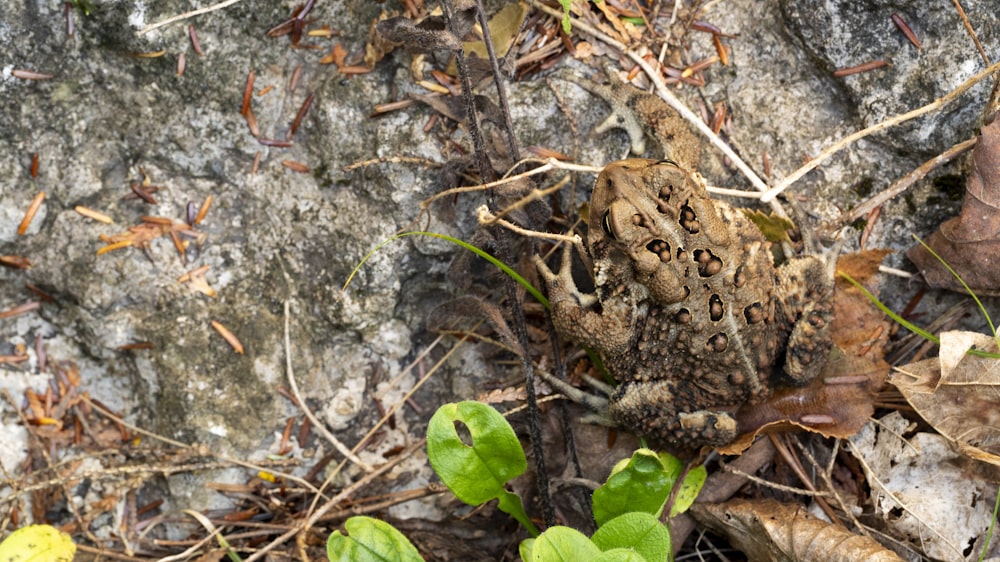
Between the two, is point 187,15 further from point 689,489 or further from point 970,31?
point 970,31

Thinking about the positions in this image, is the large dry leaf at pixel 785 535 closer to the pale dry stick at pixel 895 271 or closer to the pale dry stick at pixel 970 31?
the pale dry stick at pixel 895 271

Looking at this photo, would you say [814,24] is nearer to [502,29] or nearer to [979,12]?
[979,12]

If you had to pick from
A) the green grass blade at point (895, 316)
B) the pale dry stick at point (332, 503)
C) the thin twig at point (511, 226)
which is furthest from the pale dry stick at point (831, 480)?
the pale dry stick at point (332, 503)

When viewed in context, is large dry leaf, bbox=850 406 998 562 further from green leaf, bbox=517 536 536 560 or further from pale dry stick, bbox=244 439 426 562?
pale dry stick, bbox=244 439 426 562

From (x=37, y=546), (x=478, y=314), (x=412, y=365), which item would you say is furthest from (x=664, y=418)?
(x=37, y=546)

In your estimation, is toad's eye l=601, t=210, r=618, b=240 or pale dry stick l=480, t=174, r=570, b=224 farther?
toad's eye l=601, t=210, r=618, b=240

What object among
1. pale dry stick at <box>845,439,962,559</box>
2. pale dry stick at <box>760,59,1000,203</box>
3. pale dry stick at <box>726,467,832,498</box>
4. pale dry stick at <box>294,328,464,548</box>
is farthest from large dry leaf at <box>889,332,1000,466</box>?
pale dry stick at <box>294,328,464,548</box>

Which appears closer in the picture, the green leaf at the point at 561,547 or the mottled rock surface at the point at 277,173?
the green leaf at the point at 561,547
